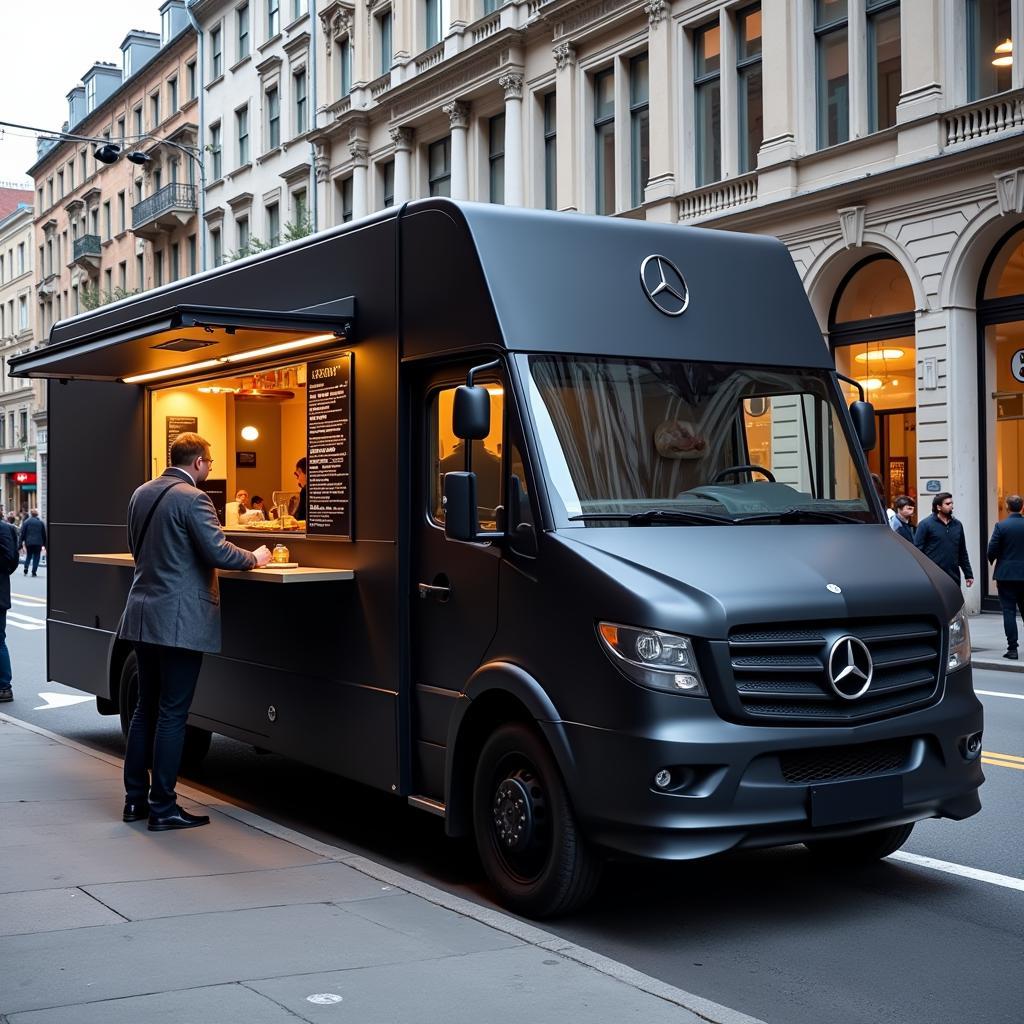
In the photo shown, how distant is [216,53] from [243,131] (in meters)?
4.13

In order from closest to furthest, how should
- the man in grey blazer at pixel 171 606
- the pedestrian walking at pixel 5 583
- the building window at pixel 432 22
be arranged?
the man in grey blazer at pixel 171 606, the pedestrian walking at pixel 5 583, the building window at pixel 432 22

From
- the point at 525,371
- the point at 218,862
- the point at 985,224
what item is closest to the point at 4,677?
the point at 218,862

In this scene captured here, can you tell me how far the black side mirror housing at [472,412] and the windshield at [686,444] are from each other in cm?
25

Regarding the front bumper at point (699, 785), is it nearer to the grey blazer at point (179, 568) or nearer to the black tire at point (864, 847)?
the black tire at point (864, 847)

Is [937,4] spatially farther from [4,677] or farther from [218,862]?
[218,862]

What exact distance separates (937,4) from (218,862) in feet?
60.5

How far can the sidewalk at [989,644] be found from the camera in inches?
631

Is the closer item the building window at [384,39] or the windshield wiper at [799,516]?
the windshield wiper at [799,516]

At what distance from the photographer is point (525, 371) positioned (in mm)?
6266

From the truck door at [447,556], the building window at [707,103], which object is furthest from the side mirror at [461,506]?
the building window at [707,103]

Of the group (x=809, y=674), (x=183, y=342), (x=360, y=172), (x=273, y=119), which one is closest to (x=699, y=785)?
(x=809, y=674)

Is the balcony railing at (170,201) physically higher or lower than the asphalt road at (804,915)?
higher

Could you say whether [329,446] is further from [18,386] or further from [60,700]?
[18,386]

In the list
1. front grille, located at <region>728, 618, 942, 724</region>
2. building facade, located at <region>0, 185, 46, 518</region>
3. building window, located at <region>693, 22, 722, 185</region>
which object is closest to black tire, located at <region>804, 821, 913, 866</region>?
front grille, located at <region>728, 618, 942, 724</region>
